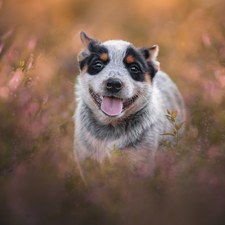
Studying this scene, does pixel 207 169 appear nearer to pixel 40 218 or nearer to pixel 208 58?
pixel 40 218

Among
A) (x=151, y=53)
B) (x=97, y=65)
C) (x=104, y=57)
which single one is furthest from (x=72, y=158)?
(x=151, y=53)

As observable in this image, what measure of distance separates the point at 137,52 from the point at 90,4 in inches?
158

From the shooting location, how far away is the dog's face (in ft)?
9.74

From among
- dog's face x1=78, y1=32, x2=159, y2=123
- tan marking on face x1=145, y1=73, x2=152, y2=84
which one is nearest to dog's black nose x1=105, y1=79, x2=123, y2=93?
dog's face x1=78, y1=32, x2=159, y2=123

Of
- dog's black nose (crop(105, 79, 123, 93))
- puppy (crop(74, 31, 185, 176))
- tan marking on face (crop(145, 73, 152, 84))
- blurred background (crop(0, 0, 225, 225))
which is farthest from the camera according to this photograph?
tan marking on face (crop(145, 73, 152, 84))

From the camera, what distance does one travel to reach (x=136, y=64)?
10.7ft

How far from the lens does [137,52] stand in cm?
336

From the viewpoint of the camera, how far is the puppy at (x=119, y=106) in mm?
2979

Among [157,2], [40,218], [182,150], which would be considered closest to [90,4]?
[157,2]

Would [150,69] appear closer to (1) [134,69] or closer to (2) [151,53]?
(2) [151,53]

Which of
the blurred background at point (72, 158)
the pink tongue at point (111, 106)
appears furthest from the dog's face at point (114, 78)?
the blurred background at point (72, 158)

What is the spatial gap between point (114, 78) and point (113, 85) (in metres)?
0.09

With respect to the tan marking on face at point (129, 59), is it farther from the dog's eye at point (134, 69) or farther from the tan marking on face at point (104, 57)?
the tan marking on face at point (104, 57)

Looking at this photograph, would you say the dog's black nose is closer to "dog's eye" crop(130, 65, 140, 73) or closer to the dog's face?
the dog's face
